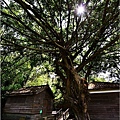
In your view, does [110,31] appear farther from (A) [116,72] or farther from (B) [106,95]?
(B) [106,95]

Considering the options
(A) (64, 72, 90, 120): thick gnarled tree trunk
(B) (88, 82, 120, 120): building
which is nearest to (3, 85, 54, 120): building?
(B) (88, 82, 120, 120): building

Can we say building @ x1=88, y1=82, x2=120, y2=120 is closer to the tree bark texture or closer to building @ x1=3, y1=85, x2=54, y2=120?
building @ x1=3, y1=85, x2=54, y2=120

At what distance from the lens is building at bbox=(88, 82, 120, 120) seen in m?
8.68

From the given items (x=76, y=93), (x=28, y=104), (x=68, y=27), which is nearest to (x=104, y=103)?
(x=76, y=93)

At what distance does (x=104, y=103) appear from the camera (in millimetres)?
9180

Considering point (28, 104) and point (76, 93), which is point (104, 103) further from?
point (28, 104)

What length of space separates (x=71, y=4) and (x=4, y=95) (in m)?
9.41

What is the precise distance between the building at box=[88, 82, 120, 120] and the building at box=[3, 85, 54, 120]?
135 inches

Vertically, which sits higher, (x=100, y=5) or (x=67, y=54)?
(x=100, y=5)

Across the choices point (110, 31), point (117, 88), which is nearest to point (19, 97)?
point (117, 88)

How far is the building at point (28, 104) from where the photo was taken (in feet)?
30.8

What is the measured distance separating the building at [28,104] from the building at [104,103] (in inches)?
135

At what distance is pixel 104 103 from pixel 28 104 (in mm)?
5276

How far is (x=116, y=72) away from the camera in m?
9.27
